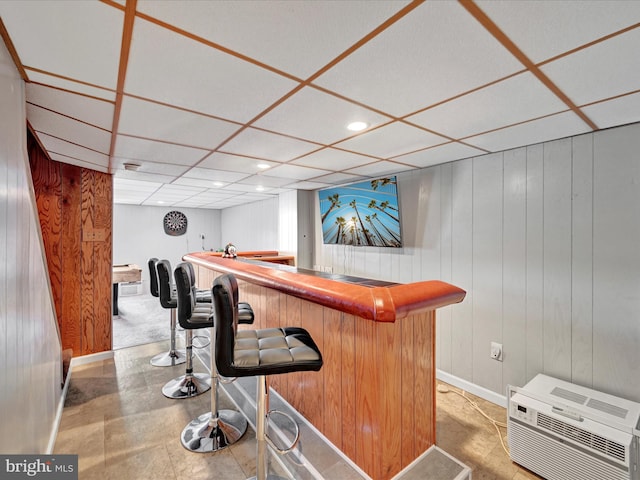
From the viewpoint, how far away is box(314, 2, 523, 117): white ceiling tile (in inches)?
40.5

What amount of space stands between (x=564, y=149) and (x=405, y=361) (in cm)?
199

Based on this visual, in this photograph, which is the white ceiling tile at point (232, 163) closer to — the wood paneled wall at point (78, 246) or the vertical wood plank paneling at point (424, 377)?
the wood paneled wall at point (78, 246)

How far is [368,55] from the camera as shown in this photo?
1.20m

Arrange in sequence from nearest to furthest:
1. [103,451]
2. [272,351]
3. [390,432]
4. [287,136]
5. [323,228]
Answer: [272,351], [390,432], [103,451], [287,136], [323,228]

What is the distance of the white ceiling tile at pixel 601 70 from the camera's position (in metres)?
1.14

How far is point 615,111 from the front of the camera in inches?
68.2

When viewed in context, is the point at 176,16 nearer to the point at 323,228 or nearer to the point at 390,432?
the point at 390,432

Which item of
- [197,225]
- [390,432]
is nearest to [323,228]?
[390,432]

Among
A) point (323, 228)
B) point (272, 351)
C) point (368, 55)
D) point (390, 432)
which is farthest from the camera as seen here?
point (323, 228)

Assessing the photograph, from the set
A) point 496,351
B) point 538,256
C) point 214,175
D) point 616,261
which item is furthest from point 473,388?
point 214,175

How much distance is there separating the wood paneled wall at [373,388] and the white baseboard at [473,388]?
114cm

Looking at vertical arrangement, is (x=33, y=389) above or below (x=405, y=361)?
below

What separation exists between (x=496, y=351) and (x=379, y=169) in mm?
2049

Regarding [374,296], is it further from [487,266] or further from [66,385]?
[66,385]
